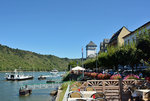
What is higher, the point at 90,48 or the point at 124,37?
the point at 90,48

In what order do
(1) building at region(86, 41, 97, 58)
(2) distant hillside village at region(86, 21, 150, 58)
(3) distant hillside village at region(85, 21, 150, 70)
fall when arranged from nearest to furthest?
(3) distant hillside village at region(85, 21, 150, 70) < (2) distant hillside village at region(86, 21, 150, 58) < (1) building at region(86, 41, 97, 58)

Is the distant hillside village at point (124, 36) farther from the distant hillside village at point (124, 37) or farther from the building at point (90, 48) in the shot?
the building at point (90, 48)

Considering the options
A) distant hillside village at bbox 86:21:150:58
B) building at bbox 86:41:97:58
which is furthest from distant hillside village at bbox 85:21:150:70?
building at bbox 86:41:97:58

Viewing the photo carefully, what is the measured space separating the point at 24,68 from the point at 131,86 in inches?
7297

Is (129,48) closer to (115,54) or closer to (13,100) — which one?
(115,54)

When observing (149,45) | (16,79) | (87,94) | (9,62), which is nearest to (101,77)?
(149,45)

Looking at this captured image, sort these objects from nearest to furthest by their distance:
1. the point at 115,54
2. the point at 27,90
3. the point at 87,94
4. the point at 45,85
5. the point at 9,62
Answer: the point at 87,94
the point at 115,54
the point at 27,90
the point at 45,85
the point at 9,62

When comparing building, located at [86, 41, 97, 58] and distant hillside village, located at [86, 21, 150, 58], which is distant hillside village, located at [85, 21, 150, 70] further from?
building, located at [86, 41, 97, 58]

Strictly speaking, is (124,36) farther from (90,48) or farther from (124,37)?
(90,48)

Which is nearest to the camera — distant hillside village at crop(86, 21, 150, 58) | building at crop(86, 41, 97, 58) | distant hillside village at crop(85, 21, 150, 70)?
distant hillside village at crop(85, 21, 150, 70)

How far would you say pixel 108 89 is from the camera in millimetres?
11781

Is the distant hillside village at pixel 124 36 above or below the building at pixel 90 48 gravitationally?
below

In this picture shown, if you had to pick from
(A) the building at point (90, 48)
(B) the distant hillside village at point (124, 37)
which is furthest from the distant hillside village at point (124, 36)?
(A) the building at point (90, 48)

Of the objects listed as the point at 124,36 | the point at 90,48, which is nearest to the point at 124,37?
the point at 124,36
